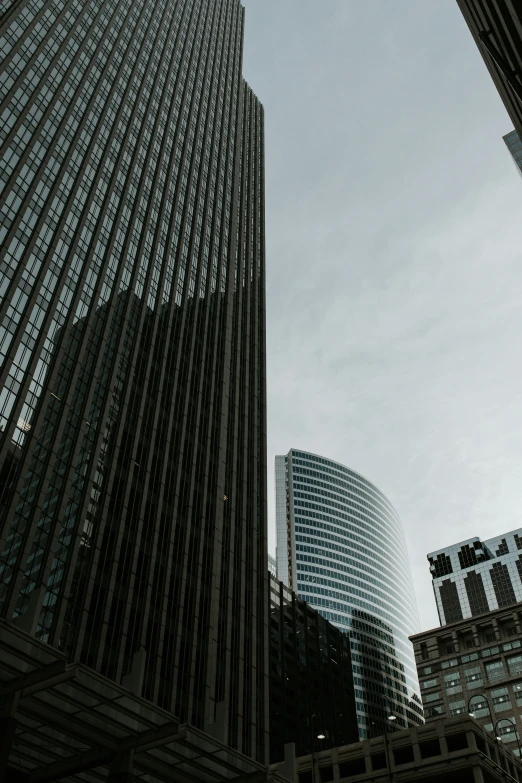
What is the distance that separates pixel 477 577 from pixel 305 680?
69.4 meters

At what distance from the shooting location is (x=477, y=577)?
18438 cm

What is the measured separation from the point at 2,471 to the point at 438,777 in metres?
47.6

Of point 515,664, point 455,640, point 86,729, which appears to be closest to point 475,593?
point 455,640

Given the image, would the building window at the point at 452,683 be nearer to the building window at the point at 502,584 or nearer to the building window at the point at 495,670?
the building window at the point at 495,670

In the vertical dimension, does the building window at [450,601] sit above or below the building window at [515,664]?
above

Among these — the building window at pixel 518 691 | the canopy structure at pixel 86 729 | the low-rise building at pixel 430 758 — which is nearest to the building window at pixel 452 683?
the building window at pixel 518 691

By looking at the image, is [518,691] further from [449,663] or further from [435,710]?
[449,663]

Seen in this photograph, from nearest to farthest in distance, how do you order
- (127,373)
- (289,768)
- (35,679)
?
1. (35,679)
2. (289,768)
3. (127,373)

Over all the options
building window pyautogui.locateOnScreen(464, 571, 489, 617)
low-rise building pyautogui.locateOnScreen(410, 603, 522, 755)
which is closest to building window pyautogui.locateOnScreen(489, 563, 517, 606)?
building window pyautogui.locateOnScreen(464, 571, 489, 617)

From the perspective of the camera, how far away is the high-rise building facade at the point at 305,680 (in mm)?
121250

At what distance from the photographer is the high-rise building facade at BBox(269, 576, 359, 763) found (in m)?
121

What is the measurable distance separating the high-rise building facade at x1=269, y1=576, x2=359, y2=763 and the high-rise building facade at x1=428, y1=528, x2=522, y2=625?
127 ft

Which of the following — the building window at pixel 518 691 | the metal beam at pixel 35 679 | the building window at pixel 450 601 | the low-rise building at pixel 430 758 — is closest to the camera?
the metal beam at pixel 35 679

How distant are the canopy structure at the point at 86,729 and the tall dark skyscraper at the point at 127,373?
585 inches
